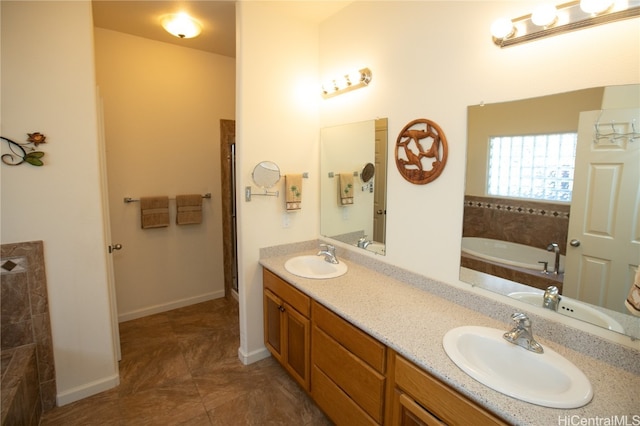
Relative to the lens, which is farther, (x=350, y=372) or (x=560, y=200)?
(x=350, y=372)

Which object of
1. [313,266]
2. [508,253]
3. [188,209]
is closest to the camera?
[508,253]

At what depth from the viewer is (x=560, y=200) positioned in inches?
52.6

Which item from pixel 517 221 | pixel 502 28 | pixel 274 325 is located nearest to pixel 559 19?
pixel 502 28

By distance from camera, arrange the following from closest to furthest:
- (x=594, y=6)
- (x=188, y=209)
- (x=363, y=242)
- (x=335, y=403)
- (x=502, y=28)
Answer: (x=594, y=6) → (x=502, y=28) → (x=335, y=403) → (x=363, y=242) → (x=188, y=209)

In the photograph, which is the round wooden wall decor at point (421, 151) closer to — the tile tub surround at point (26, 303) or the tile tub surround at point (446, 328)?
the tile tub surround at point (446, 328)

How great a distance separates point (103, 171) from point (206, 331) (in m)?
1.68

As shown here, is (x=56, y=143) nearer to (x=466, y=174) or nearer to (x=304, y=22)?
(x=304, y=22)

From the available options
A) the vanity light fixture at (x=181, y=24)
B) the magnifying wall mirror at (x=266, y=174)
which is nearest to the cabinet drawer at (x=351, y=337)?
the magnifying wall mirror at (x=266, y=174)

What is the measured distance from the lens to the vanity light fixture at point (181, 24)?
8.28ft

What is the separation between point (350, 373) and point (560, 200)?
126 cm

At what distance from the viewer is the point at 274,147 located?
8.20 feet

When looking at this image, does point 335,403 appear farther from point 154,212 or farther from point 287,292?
point 154,212

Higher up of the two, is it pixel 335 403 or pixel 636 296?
pixel 636 296

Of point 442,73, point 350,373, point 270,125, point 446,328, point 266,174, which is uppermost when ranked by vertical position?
point 442,73
